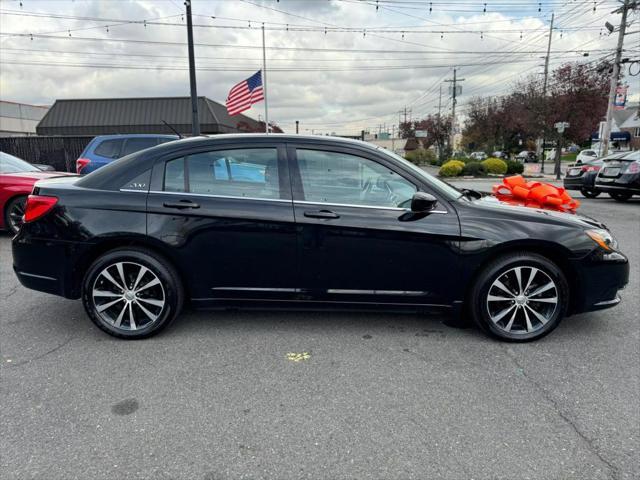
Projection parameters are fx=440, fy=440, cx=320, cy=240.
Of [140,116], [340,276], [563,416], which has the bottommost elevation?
[563,416]

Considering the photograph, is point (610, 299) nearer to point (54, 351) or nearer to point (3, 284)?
point (54, 351)

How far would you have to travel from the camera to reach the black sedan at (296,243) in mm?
3387

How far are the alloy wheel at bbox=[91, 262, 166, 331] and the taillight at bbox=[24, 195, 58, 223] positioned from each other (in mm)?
685

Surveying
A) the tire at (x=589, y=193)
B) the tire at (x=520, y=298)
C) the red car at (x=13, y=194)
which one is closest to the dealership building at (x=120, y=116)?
the tire at (x=589, y=193)

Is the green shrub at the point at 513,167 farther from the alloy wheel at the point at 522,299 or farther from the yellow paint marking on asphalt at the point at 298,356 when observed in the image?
the yellow paint marking on asphalt at the point at 298,356

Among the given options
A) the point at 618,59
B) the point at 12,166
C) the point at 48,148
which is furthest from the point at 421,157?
the point at 12,166

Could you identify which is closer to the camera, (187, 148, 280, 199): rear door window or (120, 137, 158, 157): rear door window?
(187, 148, 280, 199): rear door window

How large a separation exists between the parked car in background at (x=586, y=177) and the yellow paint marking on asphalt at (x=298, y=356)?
12.5m

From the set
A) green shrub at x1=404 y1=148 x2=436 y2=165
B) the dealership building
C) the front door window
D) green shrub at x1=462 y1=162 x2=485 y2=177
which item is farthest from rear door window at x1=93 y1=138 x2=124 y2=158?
green shrub at x1=404 y1=148 x2=436 y2=165

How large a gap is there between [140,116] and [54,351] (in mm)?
28733

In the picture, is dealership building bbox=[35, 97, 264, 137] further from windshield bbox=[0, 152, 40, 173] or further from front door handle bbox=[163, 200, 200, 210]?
front door handle bbox=[163, 200, 200, 210]

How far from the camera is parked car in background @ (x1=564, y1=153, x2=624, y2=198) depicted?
1320 centimetres

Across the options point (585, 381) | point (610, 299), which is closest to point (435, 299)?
point (585, 381)

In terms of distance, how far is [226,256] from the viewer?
344 cm
